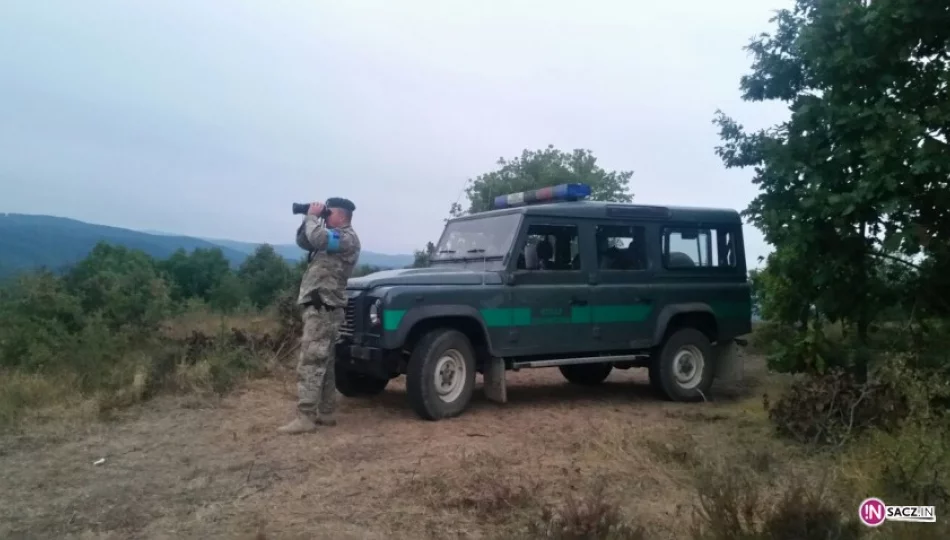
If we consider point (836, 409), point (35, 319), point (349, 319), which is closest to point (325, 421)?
point (349, 319)

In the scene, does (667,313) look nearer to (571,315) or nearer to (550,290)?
(571,315)

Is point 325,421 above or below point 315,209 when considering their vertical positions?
below

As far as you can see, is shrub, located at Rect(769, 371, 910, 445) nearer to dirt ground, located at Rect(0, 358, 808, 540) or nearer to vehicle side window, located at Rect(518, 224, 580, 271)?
dirt ground, located at Rect(0, 358, 808, 540)

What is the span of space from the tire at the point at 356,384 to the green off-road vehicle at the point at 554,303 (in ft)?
0.05

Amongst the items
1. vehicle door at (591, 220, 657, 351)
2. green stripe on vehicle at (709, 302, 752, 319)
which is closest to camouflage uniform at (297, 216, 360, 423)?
vehicle door at (591, 220, 657, 351)

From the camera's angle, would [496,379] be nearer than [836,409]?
No

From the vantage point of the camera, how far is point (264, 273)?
19.9m

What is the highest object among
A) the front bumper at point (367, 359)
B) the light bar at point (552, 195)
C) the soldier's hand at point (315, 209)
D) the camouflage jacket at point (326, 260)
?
the light bar at point (552, 195)

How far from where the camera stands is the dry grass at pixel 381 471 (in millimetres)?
4684

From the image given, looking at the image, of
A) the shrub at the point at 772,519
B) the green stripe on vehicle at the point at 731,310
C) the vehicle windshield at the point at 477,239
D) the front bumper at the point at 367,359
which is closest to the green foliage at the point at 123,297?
the front bumper at the point at 367,359

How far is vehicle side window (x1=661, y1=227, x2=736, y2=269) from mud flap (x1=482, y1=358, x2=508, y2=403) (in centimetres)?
243

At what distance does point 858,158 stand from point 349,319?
183 inches

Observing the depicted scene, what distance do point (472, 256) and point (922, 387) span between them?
13.7 ft

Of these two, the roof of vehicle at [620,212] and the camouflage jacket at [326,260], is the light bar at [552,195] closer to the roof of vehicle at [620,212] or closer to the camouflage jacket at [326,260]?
the roof of vehicle at [620,212]
